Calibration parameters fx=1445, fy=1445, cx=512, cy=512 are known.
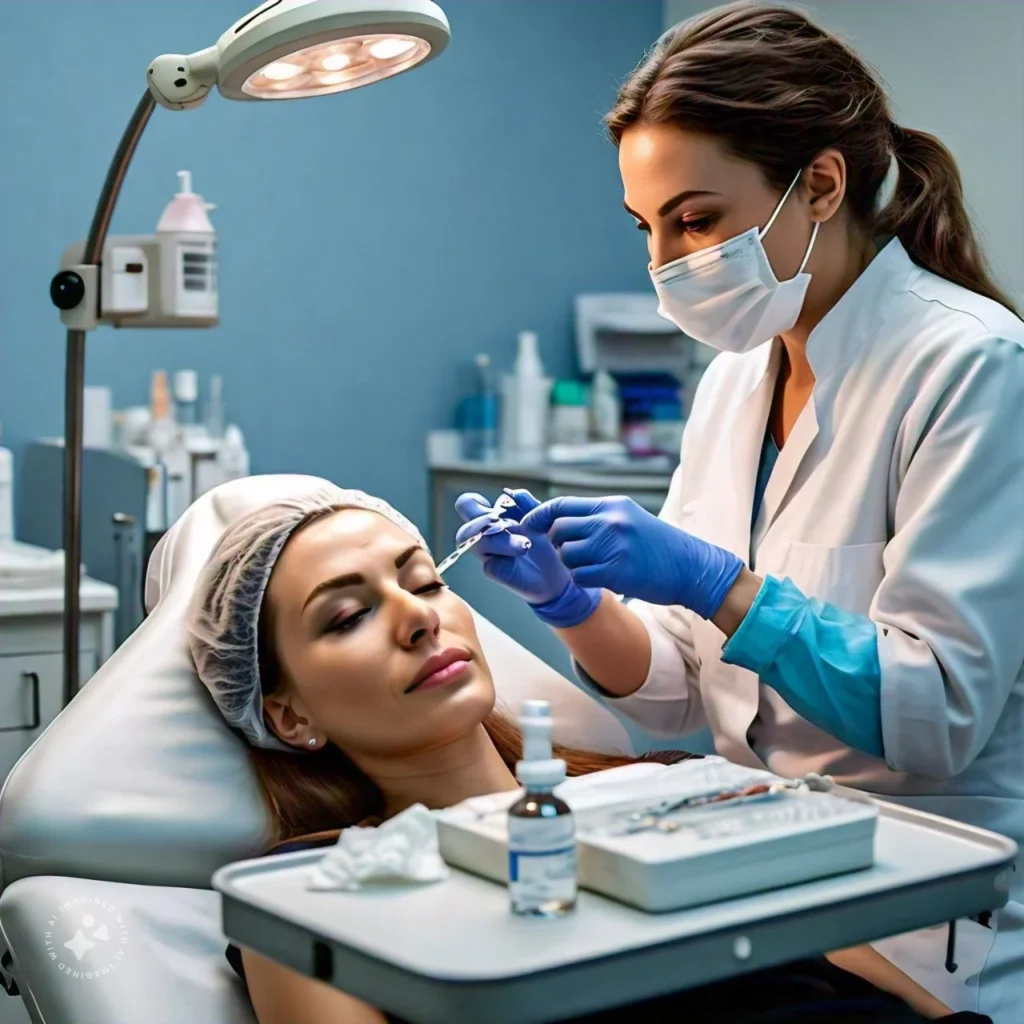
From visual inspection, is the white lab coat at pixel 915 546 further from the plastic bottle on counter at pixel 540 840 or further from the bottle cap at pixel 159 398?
the bottle cap at pixel 159 398

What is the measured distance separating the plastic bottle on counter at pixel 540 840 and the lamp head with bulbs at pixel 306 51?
82 centimetres

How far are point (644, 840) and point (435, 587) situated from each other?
629 millimetres

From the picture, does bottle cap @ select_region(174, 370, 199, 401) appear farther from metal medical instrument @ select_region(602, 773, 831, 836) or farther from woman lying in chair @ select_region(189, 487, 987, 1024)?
metal medical instrument @ select_region(602, 773, 831, 836)

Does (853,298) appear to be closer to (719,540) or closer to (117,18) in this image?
(719,540)

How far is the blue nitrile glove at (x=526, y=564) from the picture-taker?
161 centimetres

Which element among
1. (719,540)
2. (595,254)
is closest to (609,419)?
(595,254)

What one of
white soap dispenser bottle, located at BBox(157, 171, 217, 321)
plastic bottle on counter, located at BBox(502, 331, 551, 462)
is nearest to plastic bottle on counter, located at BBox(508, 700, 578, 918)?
white soap dispenser bottle, located at BBox(157, 171, 217, 321)

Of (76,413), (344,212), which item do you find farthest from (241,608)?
(344,212)

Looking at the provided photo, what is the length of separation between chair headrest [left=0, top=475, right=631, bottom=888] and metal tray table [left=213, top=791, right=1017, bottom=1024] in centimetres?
46

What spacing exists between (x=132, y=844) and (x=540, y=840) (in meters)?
0.67

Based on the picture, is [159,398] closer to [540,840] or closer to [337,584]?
[337,584]

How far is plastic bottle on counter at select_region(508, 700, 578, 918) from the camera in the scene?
38.6 inches

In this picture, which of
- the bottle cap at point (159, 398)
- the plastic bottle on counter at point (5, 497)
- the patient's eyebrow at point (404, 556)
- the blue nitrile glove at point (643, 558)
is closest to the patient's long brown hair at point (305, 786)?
the patient's eyebrow at point (404, 556)

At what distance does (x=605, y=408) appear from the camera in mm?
3818
